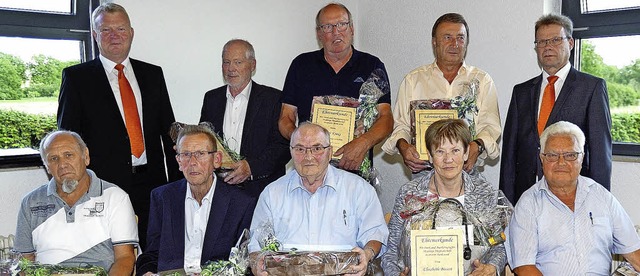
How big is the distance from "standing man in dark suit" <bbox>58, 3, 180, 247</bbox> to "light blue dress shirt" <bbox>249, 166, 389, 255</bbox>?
3.88 ft

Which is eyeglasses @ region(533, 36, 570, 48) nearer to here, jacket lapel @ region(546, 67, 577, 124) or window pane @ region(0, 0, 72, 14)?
jacket lapel @ region(546, 67, 577, 124)

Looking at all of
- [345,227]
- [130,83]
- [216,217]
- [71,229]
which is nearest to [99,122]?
[130,83]

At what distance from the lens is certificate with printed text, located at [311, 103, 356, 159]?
4305 mm

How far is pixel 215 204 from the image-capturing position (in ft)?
13.1

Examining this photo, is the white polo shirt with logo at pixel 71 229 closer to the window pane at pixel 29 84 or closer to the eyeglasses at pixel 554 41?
the window pane at pixel 29 84

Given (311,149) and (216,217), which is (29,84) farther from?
(311,149)

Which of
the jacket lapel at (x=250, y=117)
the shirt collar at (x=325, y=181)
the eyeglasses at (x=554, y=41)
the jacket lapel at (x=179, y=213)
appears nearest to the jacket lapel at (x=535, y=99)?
the eyeglasses at (x=554, y=41)

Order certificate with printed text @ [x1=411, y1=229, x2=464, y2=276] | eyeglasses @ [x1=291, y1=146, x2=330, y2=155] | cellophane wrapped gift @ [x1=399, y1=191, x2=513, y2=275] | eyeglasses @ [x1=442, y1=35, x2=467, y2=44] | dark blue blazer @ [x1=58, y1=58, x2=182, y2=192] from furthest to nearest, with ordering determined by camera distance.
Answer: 1. dark blue blazer @ [x1=58, y1=58, x2=182, y2=192]
2. eyeglasses @ [x1=442, y1=35, x2=467, y2=44]
3. eyeglasses @ [x1=291, y1=146, x2=330, y2=155]
4. cellophane wrapped gift @ [x1=399, y1=191, x2=513, y2=275]
5. certificate with printed text @ [x1=411, y1=229, x2=464, y2=276]

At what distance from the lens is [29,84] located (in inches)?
209

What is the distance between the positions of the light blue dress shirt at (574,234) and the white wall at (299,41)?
1.26 m

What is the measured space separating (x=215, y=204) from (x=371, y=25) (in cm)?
324

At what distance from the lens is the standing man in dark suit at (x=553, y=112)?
4.26 meters

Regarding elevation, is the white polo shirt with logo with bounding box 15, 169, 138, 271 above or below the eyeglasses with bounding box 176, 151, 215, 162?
below

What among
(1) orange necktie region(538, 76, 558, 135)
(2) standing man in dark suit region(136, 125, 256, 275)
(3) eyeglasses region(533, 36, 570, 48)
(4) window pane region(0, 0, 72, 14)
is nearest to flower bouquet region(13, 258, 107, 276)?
(2) standing man in dark suit region(136, 125, 256, 275)
